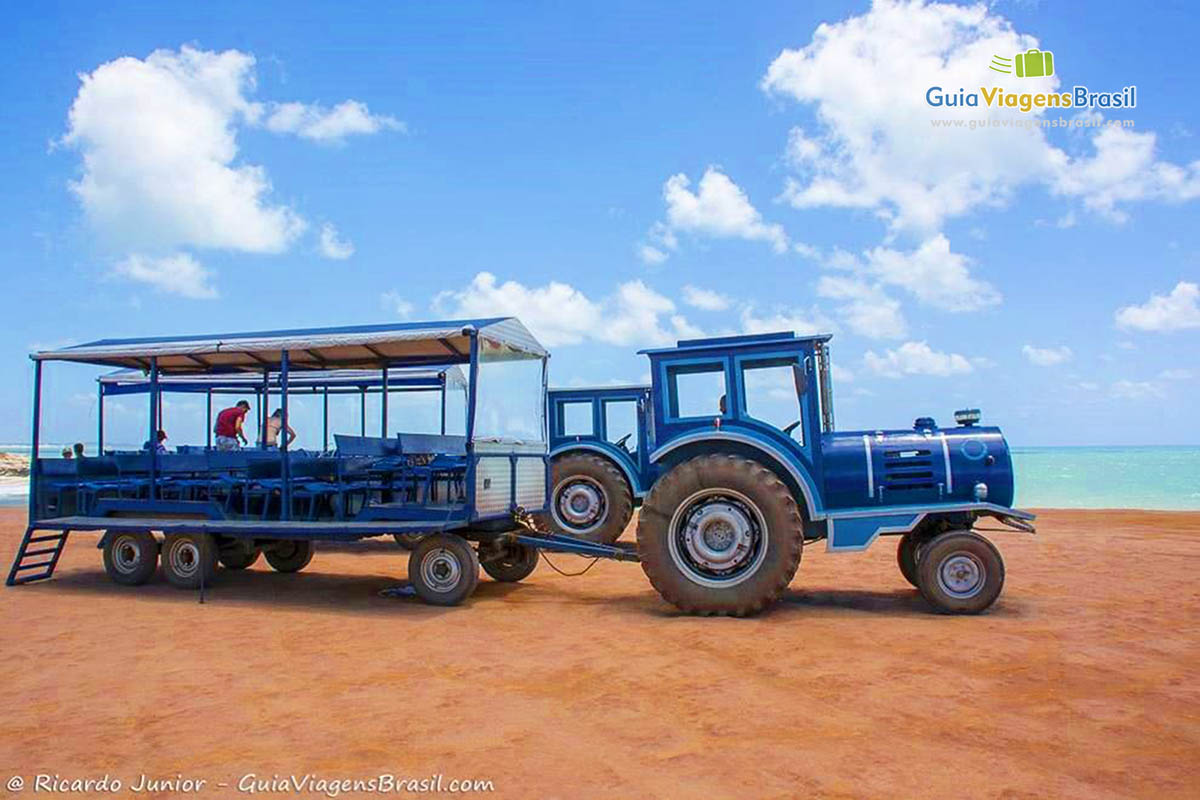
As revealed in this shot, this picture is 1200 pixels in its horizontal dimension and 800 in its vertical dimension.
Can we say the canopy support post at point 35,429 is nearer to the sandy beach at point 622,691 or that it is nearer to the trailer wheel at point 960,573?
the sandy beach at point 622,691

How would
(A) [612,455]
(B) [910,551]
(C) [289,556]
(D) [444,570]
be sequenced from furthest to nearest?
(A) [612,455], (C) [289,556], (B) [910,551], (D) [444,570]

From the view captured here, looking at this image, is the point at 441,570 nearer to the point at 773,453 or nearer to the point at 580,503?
the point at 773,453

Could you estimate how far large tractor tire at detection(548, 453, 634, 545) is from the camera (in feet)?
41.9

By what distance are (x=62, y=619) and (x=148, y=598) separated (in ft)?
3.87

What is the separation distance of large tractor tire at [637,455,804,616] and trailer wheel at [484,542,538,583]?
2.39m

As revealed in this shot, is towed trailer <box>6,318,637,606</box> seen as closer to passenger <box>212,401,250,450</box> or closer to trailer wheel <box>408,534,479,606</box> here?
trailer wheel <box>408,534,479,606</box>

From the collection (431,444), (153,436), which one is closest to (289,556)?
(153,436)

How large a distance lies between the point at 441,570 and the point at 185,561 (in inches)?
130

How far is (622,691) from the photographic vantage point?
5.31 meters

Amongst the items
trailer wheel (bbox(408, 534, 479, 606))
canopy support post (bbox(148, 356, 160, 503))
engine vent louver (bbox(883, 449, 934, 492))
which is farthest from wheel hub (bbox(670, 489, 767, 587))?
canopy support post (bbox(148, 356, 160, 503))

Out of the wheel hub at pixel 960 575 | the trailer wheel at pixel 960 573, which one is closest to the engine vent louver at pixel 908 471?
the trailer wheel at pixel 960 573

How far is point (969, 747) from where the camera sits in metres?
4.27

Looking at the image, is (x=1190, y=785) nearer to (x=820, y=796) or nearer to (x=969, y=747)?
(x=969, y=747)

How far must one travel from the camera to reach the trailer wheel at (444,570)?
27.0 ft
